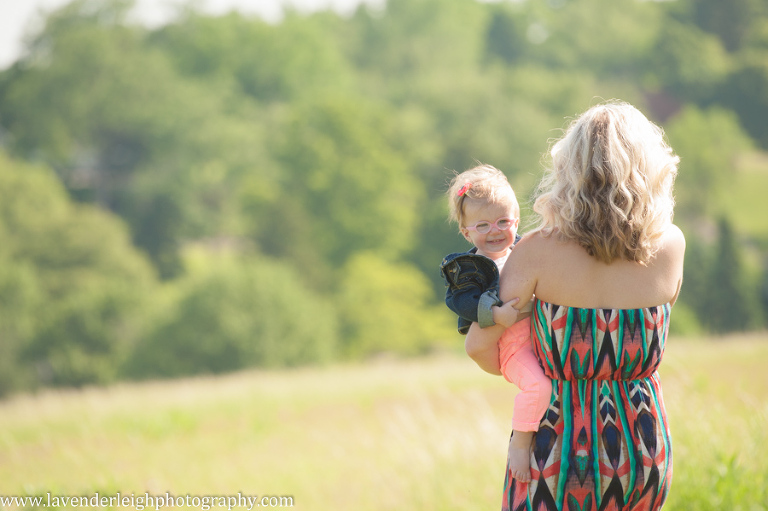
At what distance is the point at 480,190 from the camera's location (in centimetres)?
257

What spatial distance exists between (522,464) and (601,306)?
55 cm

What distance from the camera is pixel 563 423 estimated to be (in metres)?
2.40

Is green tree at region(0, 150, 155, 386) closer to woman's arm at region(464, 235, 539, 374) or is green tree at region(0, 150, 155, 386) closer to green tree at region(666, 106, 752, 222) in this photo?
green tree at region(666, 106, 752, 222)

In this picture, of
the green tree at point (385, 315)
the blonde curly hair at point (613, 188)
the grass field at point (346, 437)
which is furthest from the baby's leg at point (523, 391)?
the green tree at point (385, 315)

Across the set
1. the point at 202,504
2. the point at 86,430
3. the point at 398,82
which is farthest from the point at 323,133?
the point at 202,504

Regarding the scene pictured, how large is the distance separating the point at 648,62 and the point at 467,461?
204 feet

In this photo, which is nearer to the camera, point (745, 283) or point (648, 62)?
point (745, 283)

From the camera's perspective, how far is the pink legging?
7.88ft

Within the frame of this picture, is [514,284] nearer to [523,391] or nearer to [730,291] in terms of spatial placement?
[523,391]

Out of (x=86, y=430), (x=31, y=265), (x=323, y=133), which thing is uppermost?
(x=323, y=133)

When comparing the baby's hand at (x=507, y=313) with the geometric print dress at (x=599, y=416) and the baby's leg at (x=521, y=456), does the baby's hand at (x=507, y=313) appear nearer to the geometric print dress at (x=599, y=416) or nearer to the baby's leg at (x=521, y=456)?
the geometric print dress at (x=599, y=416)

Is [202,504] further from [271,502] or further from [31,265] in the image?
[31,265]

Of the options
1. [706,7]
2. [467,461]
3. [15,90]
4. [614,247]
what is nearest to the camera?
[614,247]

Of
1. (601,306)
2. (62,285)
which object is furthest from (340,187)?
(601,306)
